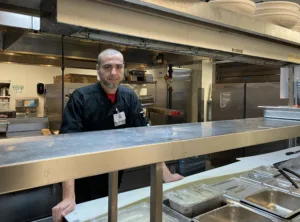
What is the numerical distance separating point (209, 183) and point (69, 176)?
1253 millimetres

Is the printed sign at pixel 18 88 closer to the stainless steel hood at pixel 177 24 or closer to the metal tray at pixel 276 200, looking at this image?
the stainless steel hood at pixel 177 24

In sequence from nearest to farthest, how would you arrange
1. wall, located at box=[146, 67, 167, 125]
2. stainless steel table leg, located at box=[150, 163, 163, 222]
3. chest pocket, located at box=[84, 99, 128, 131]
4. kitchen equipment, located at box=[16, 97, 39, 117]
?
stainless steel table leg, located at box=[150, 163, 163, 222]
chest pocket, located at box=[84, 99, 128, 131]
wall, located at box=[146, 67, 167, 125]
kitchen equipment, located at box=[16, 97, 39, 117]

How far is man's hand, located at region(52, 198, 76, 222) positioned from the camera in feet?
3.86

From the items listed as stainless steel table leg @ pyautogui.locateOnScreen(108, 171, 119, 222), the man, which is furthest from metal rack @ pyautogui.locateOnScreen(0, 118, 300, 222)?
the man

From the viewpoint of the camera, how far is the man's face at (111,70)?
168cm

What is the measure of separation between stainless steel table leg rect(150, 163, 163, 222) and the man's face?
3.58ft

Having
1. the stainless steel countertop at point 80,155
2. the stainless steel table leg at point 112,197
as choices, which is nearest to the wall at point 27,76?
the stainless steel table leg at point 112,197

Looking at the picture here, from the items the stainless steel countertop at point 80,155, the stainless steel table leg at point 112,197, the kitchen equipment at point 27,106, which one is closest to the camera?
the stainless steel countertop at point 80,155

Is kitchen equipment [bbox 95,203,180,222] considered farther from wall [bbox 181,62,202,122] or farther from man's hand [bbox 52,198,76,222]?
wall [bbox 181,62,202,122]

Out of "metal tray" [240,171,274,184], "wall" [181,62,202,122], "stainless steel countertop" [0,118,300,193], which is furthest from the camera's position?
"wall" [181,62,202,122]

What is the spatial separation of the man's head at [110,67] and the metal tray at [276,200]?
1123 mm

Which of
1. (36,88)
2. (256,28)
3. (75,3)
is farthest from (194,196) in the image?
(36,88)

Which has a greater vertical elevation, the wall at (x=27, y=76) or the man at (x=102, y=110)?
the wall at (x=27, y=76)

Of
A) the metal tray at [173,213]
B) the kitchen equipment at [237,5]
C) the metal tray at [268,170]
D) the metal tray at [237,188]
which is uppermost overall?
the kitchen equipment at [237,5]
